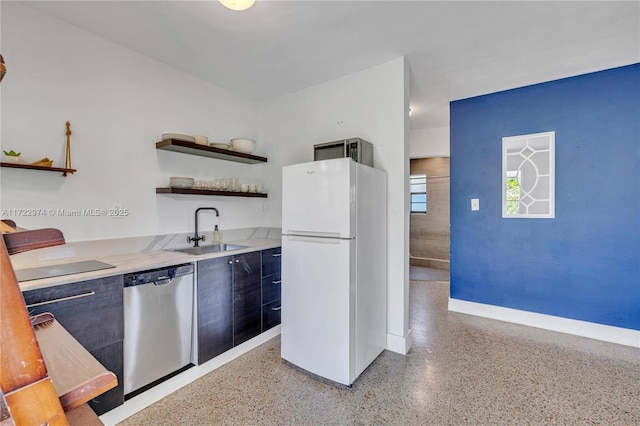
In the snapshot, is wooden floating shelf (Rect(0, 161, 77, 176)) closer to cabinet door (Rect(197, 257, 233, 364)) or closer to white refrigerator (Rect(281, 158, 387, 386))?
cabinet door (Rect(197, 257, 233, 364))

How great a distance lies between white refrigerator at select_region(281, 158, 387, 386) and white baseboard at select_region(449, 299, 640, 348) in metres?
1.61

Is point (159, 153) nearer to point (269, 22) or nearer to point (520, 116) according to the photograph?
point (269, 22)

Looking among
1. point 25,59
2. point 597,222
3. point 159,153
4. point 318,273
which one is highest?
point 25,59

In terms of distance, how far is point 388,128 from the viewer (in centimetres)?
259

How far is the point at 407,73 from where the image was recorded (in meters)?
2.61

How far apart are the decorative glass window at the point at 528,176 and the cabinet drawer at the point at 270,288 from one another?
266cm

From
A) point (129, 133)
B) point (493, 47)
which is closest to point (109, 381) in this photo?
point (129, 133)

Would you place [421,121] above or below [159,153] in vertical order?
above

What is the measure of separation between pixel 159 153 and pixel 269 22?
1.48 metres

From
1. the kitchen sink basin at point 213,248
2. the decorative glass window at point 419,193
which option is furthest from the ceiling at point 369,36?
the decorative glass window at point 419,193

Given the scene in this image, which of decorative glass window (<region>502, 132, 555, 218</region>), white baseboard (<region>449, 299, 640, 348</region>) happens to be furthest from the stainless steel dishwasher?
decorative glass window (<region>502, 132, 555, 218</region>)

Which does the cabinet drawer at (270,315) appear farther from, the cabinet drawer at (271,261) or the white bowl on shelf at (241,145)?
the white bowl on shelf at (241,145)

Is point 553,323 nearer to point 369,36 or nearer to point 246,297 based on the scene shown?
point 246,297

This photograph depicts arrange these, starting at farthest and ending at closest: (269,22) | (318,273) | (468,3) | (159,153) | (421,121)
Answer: (421,121)
(159,153)
(318,273)
(269,22)
(468,3)
